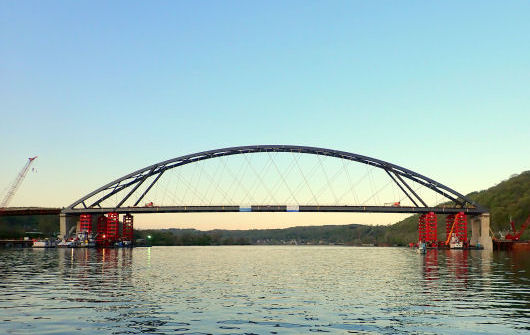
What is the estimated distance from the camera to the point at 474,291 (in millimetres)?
44469

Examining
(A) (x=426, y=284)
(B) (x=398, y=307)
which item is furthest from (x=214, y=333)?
(A) (x=426, y=284)

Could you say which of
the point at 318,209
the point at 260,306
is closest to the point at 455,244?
the point at 318,209

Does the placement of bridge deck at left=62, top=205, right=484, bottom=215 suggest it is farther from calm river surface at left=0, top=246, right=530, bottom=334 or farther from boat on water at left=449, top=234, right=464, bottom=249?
calm river surface at left=0, top=246, right=530, bottom=334

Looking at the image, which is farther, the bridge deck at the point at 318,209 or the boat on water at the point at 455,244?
the boat on water at the point at 455,244

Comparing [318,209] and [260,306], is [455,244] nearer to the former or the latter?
[318,209]

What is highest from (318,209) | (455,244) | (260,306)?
(318,209)

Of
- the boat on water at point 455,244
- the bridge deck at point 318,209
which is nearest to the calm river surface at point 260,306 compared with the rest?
the bridge deck at point 318,209

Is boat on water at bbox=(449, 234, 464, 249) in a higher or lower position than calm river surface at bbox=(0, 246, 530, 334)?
lower

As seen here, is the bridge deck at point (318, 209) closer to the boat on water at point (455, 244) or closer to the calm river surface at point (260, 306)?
the boat on water at point (455, 244)

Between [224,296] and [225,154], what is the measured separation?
152 meters

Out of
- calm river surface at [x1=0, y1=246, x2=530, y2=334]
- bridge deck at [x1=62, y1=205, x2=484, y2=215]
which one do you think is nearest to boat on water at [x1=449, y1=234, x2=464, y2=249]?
bridge deck at [x1=62, y1=205, x2=484, y2=215]

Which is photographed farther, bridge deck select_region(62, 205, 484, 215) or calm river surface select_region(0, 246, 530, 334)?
bridge deck select_region(62, 205, 484, 215)

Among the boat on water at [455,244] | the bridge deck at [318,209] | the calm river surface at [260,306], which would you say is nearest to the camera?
the calm river surface at [260,306]

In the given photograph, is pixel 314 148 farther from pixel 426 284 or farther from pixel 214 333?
pixel 214 333
